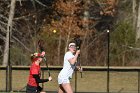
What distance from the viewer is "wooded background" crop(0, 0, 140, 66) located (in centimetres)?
3130

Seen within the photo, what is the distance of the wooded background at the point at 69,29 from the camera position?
1232 inches

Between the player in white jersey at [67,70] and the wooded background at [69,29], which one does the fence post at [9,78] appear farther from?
the player in white jersey at [67,70]

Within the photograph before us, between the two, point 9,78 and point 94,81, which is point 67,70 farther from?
point 94,81

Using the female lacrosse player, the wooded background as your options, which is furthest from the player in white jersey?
the wooded background

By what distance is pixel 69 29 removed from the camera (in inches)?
1463

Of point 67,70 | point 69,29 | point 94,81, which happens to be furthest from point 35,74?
point 69,29

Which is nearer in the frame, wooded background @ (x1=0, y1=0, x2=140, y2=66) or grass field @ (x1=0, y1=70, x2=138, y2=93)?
grass field @ (x1=0, y1=70, x2=138, y2=93)

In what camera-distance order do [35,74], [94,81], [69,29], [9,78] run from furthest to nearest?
[69,29]
[94,81]
[9,78]
[35,74]

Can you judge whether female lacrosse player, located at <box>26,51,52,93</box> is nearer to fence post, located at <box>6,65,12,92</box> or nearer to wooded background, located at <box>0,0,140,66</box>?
fence post, located at <box>6,65,12,92</box>

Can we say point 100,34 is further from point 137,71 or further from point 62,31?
point 137,71

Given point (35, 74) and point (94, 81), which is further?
point (94, 81)

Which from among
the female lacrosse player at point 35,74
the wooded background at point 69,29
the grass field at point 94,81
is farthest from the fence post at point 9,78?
the female lacrosse player at point 35,74

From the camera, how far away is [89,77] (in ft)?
81.9

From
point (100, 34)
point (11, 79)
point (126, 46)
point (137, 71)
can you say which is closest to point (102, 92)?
point (137, 71)
